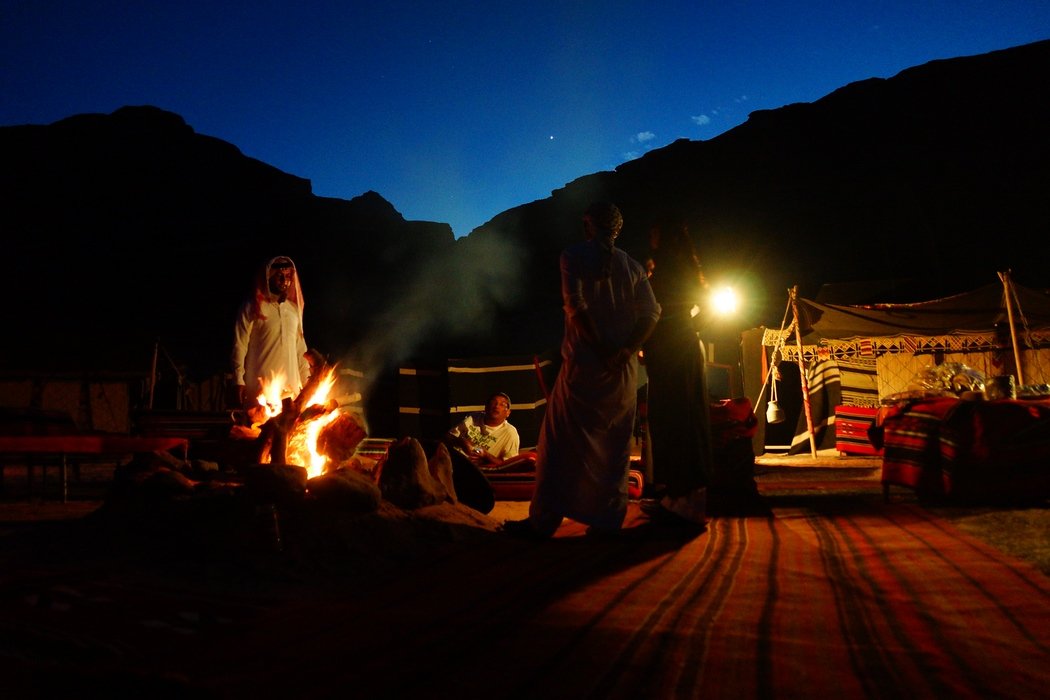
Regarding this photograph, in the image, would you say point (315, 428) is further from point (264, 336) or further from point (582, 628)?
point (582, 628)

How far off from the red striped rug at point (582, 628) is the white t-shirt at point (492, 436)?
152 inches

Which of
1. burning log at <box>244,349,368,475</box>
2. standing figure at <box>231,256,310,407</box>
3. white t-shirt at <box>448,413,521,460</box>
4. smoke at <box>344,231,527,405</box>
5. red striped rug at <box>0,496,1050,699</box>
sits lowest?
red striped rug at <box>0,496,1050,699</box>

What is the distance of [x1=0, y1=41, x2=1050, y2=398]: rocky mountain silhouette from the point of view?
2453 cm

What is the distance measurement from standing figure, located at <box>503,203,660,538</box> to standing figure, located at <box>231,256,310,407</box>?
7.05 feet

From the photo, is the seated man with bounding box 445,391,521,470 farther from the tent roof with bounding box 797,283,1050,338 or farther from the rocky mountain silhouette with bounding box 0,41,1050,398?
the rocky mountain silhouette with bounding box 0,41,1050,398

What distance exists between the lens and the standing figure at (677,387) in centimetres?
436

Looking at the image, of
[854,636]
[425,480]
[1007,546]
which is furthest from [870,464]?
[854,636]

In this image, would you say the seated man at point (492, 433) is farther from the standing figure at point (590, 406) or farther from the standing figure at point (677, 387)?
the standing figure at point (590, 406)

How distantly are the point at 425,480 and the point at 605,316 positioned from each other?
1.53 meters

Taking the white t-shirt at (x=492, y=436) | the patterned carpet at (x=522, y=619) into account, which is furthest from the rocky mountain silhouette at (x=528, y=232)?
the patterned carpet at (x=522, y=619)

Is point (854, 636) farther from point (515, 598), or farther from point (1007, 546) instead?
point (1007, 546)

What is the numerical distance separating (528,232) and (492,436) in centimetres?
3500

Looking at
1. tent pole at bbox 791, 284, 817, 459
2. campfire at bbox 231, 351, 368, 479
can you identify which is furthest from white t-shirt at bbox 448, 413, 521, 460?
tent pole at bbox 791, 284, 817, 459

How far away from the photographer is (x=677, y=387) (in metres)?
4.48
